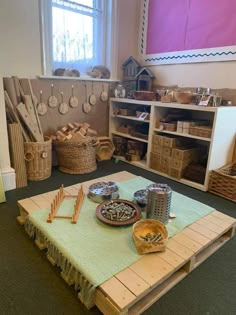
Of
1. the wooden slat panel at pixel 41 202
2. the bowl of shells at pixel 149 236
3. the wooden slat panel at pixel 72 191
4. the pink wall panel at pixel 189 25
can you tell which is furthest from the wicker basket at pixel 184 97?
the wooden slat panel at pixel 41 202

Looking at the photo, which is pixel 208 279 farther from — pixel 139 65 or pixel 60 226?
pixel 139 65

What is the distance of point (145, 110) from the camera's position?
3201mm

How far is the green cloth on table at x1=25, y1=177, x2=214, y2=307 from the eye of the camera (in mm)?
1150

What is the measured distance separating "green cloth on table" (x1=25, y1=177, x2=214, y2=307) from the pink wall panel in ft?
6.59

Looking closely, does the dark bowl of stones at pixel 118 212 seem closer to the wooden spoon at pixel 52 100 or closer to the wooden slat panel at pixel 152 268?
the wooden slat panel at pixel 152 268

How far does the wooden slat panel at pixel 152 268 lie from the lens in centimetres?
112

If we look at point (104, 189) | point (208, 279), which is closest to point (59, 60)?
point (104, 189)

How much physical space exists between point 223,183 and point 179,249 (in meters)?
1.25

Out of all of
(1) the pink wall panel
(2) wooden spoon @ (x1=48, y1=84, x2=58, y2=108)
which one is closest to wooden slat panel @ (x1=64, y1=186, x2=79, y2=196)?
(2) wooden spoon @ (x1=48, y1=84, x2=58, y2=108)

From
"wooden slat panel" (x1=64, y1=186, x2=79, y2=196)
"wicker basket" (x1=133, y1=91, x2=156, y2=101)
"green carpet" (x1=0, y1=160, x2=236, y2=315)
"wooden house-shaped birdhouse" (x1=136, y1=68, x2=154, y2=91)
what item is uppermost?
"wooden house-shaped birdhouse" (x1=136, y1=68, x2=154, y2=91)

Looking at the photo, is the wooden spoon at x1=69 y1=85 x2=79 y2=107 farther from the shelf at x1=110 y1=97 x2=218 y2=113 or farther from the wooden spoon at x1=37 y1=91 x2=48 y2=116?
the shelf at x1=110 y1=97 x2=218 y2=113

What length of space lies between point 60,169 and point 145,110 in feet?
4.43

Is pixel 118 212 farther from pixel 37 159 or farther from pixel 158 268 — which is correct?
pixel 37 159

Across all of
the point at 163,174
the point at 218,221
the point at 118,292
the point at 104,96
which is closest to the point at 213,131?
the point at 163,174
